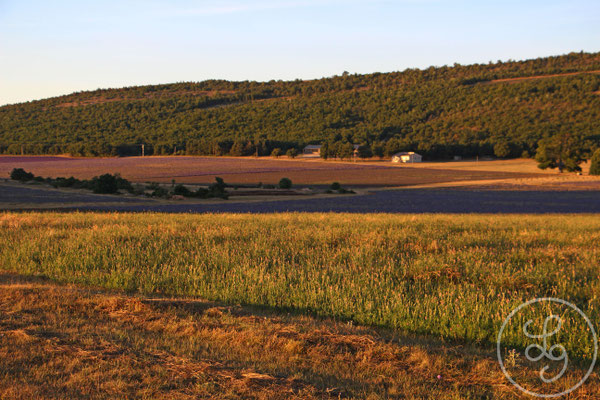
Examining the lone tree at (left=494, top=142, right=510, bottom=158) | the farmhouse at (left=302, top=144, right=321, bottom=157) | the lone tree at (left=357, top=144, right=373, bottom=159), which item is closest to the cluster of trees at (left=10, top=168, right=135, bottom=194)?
the lone tree at (left=357, top=144, right=373, bottom=159)

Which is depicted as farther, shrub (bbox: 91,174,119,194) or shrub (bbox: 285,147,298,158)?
shrub (bbox: 285,147,298,158)

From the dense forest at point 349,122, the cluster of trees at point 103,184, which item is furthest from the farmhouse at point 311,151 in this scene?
the cluster of trees at point 103,184

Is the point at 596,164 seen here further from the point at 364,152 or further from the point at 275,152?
the point at 275,152

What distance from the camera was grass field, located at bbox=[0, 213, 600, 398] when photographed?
655cm

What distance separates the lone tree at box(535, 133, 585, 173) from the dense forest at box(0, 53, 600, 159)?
18207mm

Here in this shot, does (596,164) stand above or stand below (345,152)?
below

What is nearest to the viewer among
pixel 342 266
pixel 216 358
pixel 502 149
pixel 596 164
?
pixel 216 358

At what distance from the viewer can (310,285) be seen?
411 inches

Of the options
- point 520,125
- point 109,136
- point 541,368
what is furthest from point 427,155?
point 541,368

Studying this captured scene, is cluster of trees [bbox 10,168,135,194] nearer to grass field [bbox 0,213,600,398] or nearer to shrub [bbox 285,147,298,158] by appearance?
grass field [bbox 0,213,600,398]

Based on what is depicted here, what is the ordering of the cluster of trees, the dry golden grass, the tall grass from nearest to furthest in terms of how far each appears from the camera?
1. the dry golden grass
2. the tall grass
3. the cluster of trees

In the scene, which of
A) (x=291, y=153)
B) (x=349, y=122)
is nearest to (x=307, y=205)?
(x=291, y=153)

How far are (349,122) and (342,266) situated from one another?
15241cm

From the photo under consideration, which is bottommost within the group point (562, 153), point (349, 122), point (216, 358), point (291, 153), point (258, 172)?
point (258, 172)
